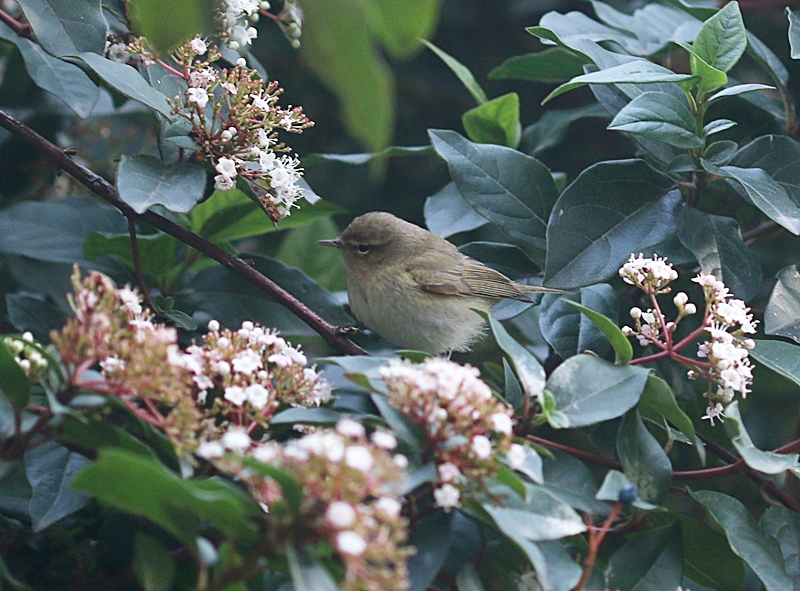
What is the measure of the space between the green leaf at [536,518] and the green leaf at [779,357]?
815 millimetres

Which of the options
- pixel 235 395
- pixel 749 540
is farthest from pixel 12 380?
pixel 749 540

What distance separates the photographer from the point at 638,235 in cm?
231

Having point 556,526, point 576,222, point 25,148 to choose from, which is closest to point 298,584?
point 556,526

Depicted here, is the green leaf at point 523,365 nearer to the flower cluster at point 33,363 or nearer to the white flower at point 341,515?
the white flower at point 341,515

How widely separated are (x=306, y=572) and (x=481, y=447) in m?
0.34

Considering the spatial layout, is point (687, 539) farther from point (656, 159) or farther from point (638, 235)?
point (656, 159)

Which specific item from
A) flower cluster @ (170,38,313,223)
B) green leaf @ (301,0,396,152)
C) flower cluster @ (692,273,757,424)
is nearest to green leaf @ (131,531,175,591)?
green leaf @ (301,0,396,152)

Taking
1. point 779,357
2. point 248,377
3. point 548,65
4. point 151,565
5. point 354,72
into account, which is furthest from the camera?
point 548,65

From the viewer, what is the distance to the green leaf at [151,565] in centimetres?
126

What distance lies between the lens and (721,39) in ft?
7.39

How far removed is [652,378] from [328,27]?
120 cm

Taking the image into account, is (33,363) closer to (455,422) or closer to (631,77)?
(455,422)

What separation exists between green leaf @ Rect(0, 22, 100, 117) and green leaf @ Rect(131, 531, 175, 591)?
1.41m

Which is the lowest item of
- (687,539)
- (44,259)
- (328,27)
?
(687,539)
